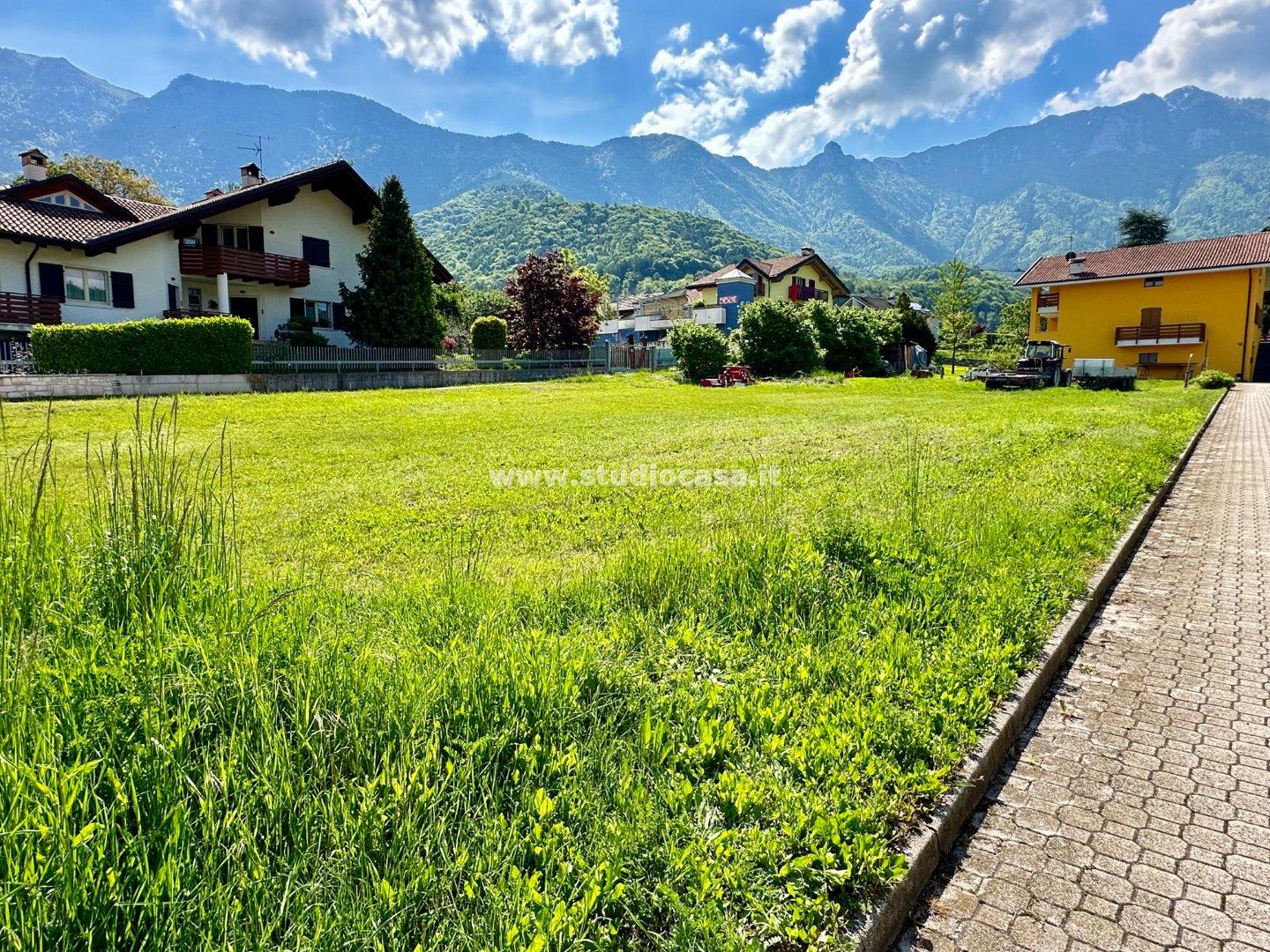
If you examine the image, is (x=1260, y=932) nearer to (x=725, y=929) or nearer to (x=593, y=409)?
(x=725, y=929)

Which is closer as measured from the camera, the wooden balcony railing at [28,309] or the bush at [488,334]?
the wooden balcony railing at [28,309]

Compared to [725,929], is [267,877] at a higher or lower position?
higher

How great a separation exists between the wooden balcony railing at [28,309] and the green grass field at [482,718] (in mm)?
29490

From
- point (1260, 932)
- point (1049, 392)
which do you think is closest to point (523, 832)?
point (1260, 932)

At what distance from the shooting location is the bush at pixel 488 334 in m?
35.0

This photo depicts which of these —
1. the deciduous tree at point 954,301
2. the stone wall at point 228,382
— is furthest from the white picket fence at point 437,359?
the deciduous tree at point 954,301

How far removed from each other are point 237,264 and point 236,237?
2812mm

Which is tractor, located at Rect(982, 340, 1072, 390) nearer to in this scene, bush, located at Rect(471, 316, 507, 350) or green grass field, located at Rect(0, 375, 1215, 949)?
bush, located at Rect(471, 316, 507, 350)

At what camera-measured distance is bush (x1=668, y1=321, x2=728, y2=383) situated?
35438 mm

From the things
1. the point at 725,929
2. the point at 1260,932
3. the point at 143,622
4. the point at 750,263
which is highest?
the point at 750,263

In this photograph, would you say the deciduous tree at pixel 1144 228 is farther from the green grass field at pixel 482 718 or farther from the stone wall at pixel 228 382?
the green grass field at pixel 482 718

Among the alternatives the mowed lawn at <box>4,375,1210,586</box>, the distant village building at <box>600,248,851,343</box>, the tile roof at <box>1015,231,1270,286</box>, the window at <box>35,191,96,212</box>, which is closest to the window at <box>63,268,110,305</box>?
the window at <box>35,191,96,212</box>

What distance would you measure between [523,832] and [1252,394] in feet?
115

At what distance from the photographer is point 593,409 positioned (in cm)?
2058
